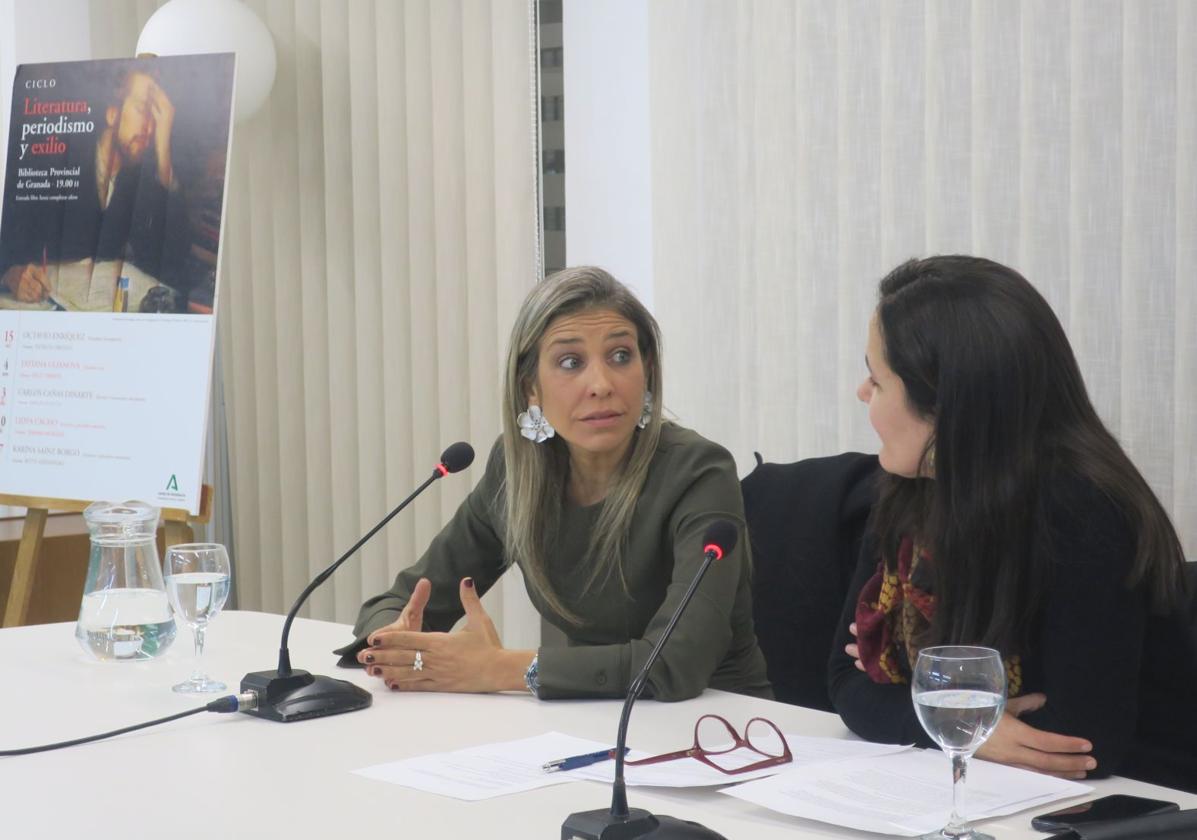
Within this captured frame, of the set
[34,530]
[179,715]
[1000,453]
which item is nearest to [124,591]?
[179,715]

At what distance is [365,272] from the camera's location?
3.91 meters

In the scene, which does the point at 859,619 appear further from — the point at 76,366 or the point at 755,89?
the point at 76,366

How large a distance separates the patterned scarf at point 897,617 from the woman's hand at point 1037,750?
0.67 ft

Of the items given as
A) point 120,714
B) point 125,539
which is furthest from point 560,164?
point 120,714

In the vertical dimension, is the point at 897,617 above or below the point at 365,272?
below

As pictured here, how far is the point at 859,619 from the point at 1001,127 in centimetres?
132

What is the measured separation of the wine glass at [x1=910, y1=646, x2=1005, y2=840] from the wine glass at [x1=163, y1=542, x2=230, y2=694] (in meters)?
0.99

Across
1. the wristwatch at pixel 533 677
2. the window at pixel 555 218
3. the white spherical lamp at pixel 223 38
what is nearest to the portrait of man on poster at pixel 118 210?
the white spherical lamp at pixel 223 38

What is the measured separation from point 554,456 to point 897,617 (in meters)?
0.73

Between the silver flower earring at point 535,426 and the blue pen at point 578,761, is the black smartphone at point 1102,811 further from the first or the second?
the silver flower earring at point 535,426

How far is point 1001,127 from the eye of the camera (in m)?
2.73

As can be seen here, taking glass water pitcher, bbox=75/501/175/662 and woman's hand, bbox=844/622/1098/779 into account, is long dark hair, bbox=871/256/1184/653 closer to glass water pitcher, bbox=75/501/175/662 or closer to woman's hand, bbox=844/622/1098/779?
woman's hand, bbox=844/622/1098/779

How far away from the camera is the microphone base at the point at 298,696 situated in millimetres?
1709

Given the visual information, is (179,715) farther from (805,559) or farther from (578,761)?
(805,559)
